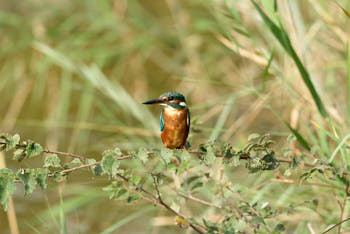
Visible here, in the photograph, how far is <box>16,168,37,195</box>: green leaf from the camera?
1246 mm

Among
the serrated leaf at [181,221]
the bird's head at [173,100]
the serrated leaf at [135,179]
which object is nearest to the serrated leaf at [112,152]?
the serrated leaf at [135,179]

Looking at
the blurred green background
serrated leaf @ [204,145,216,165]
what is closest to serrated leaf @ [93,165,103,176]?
serrated leaf @ [204,145,216,165]

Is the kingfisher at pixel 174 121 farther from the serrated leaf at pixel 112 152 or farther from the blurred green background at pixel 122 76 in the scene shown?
the blurred green background at pixel 122 76

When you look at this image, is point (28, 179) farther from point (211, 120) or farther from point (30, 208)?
point (211, 120)

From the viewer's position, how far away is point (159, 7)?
5477 mm

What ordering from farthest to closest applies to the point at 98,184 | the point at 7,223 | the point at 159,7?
1. the point at 159,7
2. the point at 98,184
3. the point at 7,223

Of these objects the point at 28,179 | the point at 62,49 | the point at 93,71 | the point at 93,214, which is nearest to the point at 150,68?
the point at 62,49

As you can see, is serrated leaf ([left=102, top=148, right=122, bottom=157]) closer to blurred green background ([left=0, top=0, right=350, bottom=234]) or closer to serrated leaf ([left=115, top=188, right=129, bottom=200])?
serrated leaf ([left=115, top=188, right=129, bottom=200])

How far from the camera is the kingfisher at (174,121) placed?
5.43 ft

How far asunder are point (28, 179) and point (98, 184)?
1.82 metres

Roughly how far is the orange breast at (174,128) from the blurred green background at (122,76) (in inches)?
44.0

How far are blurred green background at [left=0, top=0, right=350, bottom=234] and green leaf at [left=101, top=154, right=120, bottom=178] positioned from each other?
147cm

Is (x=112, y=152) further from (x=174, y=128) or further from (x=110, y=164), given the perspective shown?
(x=174, y=128)

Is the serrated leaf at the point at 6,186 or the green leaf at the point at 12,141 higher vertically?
the green leaf at the point at 12,141
